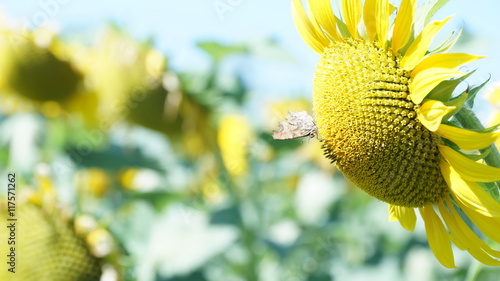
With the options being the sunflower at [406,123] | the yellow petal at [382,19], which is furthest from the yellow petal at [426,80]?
the yellow petal at [382,19]

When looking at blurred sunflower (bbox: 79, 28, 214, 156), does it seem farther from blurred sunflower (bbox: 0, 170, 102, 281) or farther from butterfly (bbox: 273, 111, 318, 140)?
butterfly (bbox: 273, 111, 318, 140)

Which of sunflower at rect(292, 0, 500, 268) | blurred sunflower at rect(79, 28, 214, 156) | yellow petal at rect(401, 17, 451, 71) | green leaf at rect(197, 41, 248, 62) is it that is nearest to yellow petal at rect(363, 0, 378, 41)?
sunflower at rect(292, 0, 500, 268)

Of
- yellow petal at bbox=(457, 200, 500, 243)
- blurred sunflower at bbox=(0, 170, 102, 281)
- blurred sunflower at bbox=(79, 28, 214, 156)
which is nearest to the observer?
yellow petal at bbox=(457, 200, 500, 243)

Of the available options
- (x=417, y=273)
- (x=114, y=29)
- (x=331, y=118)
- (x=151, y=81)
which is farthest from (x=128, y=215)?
(x=331, y=118)

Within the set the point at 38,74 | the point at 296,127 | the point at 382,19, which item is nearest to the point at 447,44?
the point at 382,19

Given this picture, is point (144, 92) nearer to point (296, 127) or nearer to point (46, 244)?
point (46, 244)
